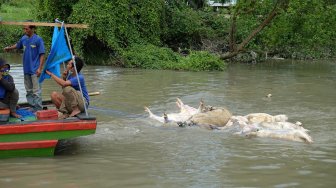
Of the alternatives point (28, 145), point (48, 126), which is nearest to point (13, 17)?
point (28, 145)

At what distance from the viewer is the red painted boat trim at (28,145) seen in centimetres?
702

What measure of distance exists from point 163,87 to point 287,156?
852 centimetres

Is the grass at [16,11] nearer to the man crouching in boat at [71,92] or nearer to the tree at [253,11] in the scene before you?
the tree at [253,11]

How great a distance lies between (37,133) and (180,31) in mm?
20668

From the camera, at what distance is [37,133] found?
7078 millimetres

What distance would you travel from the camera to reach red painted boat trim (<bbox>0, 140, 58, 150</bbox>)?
702 cm

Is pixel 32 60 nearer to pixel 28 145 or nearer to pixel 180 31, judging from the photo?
pixel 28 145

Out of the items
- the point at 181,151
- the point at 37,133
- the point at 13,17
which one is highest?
the point at 13,17

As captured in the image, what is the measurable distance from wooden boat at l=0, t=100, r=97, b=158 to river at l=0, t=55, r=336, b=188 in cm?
16

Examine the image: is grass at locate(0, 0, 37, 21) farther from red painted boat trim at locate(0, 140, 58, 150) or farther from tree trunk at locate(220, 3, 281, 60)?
red painted boat trim at locate(0, 140, 58, 150)

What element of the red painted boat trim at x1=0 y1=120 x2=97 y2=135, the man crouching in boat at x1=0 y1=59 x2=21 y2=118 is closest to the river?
the red painted boat trim at x1=0 y1=120 x2=97 y2=135

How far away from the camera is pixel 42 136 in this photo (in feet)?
23.4

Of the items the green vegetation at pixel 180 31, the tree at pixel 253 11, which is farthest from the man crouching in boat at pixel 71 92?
the tree at pixel 253 11

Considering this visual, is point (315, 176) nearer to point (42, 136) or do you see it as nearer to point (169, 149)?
point (169, 149)
